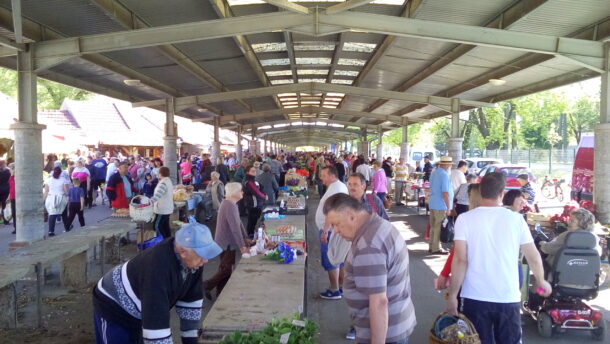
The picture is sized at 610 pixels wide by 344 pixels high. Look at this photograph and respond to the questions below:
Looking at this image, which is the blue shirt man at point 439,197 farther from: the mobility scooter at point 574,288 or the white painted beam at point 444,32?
the mobility scooter at point 574,288

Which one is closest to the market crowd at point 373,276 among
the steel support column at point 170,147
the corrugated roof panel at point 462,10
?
the corrugated roof panel at point 462,10

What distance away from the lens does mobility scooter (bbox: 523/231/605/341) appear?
527cm

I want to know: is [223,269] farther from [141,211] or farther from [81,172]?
[81,172]

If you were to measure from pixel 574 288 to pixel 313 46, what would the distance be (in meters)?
9.08

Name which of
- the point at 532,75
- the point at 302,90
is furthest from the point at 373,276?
the point at 302,90

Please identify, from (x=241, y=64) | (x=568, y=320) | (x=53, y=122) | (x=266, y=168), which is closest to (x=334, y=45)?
(x=241, y=64)

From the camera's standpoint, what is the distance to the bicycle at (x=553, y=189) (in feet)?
67.7

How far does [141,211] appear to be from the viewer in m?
9.03

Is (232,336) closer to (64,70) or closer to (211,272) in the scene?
(211,272)

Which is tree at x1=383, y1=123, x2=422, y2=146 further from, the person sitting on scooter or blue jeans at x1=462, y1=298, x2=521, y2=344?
blue jeans at x1=462, y1=298, x2=521, y2=344

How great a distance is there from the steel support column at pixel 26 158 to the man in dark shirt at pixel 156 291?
613cm

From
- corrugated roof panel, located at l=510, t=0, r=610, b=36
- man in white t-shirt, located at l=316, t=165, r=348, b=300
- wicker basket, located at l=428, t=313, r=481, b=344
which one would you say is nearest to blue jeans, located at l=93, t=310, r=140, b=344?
wicker basket, located at l=428, t=313, r=481, b=344

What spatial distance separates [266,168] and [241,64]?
402cm

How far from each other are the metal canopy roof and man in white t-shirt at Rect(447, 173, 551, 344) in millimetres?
4235
